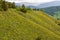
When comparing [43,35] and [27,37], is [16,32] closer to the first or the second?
[27,37]

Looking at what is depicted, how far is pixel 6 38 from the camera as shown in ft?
112

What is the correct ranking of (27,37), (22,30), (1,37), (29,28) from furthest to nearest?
(29,28) → (22,30) → (27,37) → (1,37)

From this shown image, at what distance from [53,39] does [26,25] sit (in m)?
5.76

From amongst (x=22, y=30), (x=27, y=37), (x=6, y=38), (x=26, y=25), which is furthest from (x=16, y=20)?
(x=6, y=38)

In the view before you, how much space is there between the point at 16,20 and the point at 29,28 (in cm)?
320

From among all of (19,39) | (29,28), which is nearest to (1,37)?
(19,39)

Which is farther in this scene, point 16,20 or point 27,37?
point 16,20

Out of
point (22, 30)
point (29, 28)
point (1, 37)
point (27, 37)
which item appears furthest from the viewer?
point (29, 28)

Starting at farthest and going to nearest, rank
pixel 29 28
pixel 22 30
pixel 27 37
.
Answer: pixel 29 28 < pixel 22 30 < pixel 27 37

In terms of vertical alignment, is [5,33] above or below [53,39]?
above

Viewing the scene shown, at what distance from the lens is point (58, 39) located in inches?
1731

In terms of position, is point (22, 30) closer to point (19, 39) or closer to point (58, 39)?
point (19, 39)

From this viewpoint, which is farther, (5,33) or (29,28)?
(29,28)

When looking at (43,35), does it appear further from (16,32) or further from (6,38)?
(6,38)
